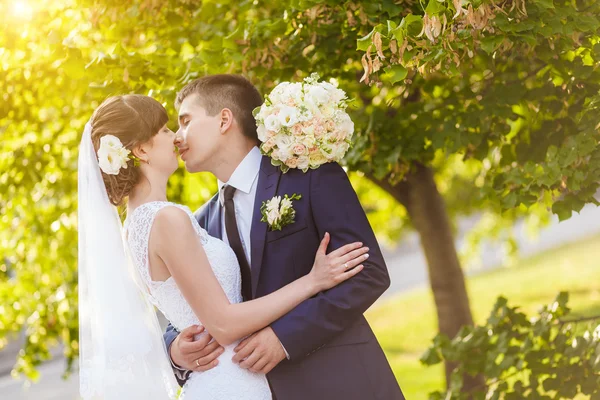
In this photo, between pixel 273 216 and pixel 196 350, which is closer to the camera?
pixel 273 216

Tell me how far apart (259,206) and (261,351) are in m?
0.60

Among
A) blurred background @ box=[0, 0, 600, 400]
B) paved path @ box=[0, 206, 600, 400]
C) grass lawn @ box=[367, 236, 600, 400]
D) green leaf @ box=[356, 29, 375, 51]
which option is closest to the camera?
green leaf @ box=[356, 29, 375, 51]

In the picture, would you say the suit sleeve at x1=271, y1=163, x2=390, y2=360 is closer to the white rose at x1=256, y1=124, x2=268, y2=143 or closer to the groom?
the groom

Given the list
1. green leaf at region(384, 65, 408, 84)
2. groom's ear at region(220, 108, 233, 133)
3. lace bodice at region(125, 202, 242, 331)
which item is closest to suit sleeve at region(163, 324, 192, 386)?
lace bodice at region(125, 202, 242, 331)

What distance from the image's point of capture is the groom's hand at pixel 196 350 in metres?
3.11

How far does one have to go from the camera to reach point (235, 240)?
3271 mm

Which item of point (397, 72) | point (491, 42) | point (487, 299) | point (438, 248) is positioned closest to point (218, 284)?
point (397, 72)

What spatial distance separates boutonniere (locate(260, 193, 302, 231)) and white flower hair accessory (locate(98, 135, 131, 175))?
2.21ft

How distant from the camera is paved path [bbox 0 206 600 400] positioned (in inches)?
540

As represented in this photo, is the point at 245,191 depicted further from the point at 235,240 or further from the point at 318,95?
the point at 318,95

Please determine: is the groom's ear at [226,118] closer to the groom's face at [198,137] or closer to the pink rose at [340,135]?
the groom's face at [198,137]

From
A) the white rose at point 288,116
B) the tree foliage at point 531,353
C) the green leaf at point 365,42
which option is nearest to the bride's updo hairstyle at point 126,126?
the white rose at point 288,116

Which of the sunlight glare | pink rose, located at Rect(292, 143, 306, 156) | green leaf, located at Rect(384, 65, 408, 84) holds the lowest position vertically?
pink rose, located at Rect(292, 143, 306, 156)

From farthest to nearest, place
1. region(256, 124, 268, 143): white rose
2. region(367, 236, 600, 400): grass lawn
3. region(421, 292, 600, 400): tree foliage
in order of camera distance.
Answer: region(367, 236, 600, 400): grass lawn, region(421, 292, 600, 400): tree foliage, region(256, 124, 268, 143): white rose
